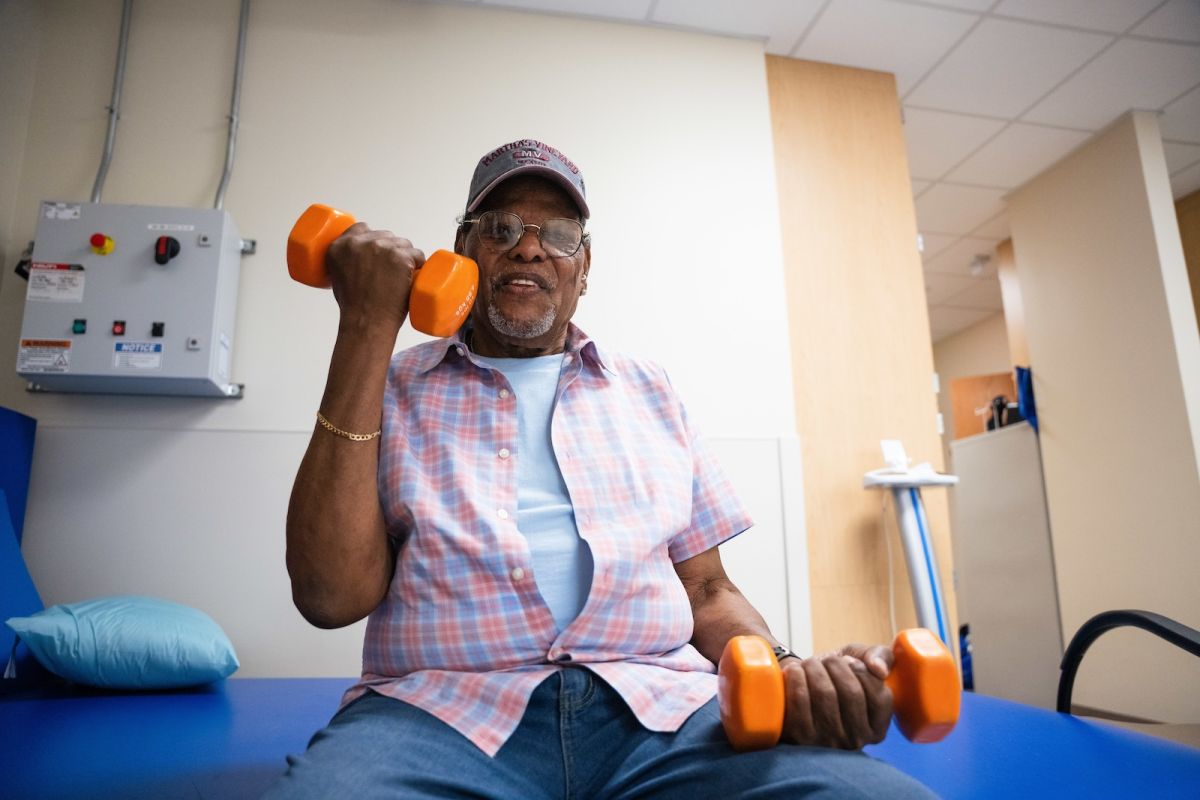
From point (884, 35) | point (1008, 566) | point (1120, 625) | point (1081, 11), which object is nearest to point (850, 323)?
point (884, 35)

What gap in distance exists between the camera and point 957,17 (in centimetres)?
293

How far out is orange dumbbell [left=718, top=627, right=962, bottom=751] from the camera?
708 mm

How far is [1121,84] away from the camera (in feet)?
11.1

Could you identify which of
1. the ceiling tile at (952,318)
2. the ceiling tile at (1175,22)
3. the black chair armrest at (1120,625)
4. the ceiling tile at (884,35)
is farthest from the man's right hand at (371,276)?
the ceiling tile at (952,318)

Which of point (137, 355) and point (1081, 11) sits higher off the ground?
point (1081, 11)

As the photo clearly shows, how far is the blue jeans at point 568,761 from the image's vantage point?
0.68 metres

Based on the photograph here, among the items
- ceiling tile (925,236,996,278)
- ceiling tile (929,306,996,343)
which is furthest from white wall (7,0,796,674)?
ceiling tile (929,306,996,343)

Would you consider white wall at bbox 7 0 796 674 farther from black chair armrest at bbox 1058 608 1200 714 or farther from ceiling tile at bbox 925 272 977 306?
ceiling tile at bbox 925 272 977 306

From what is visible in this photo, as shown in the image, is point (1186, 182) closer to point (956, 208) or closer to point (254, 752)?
point (956, 208)

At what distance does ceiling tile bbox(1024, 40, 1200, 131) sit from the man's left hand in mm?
3540

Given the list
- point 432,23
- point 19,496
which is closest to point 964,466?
point 432,23

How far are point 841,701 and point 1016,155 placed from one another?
159 inches

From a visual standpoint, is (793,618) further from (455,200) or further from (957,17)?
(957,17)

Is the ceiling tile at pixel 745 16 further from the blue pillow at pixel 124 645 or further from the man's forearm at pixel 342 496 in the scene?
the blue pillow at pixel 124 645
